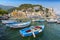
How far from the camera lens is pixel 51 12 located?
36.8 ft

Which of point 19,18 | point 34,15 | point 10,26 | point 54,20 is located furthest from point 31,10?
point 10,26

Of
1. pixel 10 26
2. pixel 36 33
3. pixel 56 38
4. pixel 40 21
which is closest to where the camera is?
pixel 56 38

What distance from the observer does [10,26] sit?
8.38 meters

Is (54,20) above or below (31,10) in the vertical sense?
below

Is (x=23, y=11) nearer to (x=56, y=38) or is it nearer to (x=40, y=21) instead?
(x=40, y=21)

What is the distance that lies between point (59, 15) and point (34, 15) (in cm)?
191

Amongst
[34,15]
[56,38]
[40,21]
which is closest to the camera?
[56,38]

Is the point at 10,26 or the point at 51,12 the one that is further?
the point at 51,12

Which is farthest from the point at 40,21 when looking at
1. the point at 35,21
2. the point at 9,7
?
the point at 9,7

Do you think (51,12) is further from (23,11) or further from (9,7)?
(9,7)

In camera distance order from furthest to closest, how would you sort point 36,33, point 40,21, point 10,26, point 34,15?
point 34,15 < point 40,21 < point 10,26 < point 36,33

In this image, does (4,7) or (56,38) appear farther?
(4,7)

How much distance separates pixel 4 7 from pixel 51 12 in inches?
143

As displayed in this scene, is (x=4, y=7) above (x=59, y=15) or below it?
above
